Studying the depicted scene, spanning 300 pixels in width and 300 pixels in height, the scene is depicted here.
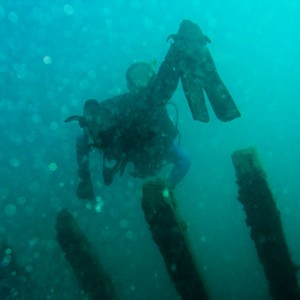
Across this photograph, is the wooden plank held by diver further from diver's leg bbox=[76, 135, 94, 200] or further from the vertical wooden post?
diver's leg bbox=[76, 135, 94, 200]

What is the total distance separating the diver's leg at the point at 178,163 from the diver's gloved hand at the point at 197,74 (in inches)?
67.1

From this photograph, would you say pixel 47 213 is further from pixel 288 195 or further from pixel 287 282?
pixel 287 282

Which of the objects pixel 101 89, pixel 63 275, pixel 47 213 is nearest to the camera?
pixel 63 275

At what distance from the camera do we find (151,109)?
16.4 feet

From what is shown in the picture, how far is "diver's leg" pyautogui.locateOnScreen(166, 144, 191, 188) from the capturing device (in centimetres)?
616

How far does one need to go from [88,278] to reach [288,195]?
2814 centimetres

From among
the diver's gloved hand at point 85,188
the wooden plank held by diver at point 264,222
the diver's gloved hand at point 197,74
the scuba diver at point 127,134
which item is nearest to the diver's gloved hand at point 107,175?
the scuba diver at point 127,134

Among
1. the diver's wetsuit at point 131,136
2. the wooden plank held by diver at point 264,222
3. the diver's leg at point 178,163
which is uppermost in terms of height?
the diver's wetsuit at point 131,136

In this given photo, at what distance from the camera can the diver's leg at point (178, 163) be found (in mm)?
6164

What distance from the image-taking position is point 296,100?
55438mm

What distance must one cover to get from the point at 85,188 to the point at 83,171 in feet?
0.84

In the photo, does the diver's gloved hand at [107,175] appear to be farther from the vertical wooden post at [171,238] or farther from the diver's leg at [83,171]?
the vertical wooden post at [171,238]

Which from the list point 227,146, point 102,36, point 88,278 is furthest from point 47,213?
point 102,36

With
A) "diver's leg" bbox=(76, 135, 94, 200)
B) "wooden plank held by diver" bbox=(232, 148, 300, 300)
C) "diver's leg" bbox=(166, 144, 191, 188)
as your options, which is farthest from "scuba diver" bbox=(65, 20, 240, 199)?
"wooden plank held by diver" bbox=(232, 148, 300, 300)
